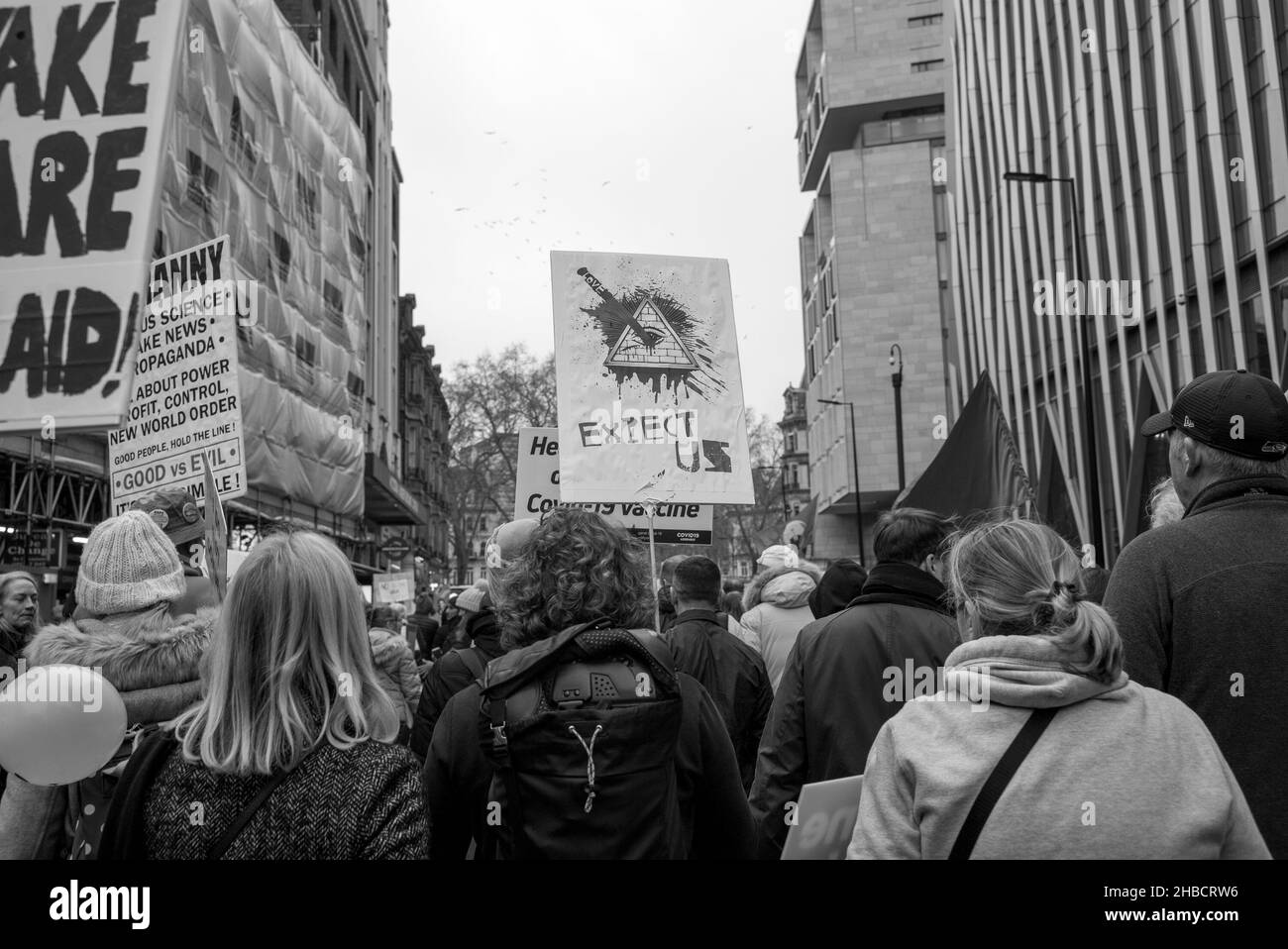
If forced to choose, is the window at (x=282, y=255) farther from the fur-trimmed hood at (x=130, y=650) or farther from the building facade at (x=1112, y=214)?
Result: the fur-trimmed hood at (x=130, y=650)

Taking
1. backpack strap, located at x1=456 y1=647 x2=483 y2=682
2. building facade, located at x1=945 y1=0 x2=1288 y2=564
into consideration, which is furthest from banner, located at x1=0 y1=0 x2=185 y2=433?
building facade, located at x1=945 y1=0 x2=1288 y2=564

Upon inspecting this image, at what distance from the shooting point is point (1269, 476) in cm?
326

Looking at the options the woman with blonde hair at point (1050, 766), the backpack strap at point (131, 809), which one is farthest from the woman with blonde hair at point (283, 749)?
the woman with blonde hair at point (1050, 766)

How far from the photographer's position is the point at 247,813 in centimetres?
237

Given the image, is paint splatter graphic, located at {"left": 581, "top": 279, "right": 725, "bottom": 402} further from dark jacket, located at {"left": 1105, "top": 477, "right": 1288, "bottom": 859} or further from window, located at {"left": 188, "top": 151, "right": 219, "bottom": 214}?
window, located at {"left": 188, "top": 151, "right": 219, "bottom": 214}

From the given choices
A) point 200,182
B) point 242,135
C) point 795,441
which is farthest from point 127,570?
point 795,441

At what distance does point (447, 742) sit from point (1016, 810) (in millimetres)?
1302

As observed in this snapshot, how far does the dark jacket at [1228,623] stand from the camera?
2.95m

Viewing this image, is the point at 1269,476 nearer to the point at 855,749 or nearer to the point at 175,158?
the point at 855,749

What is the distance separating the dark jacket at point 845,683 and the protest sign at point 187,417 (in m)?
3.51

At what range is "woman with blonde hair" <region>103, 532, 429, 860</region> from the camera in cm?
239

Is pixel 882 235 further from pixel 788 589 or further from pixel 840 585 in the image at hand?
pixel 840 585

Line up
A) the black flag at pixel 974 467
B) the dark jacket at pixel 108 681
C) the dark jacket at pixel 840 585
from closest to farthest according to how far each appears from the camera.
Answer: the dark jacket at pixel 108 681 < the dark jacket at pixel 840 585 < the black flag at pixel 974 467

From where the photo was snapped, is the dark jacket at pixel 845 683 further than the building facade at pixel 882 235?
No
